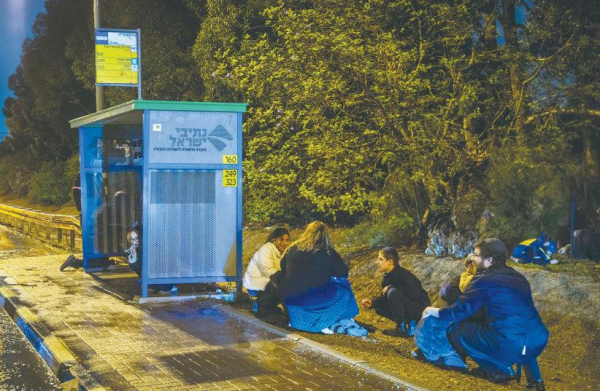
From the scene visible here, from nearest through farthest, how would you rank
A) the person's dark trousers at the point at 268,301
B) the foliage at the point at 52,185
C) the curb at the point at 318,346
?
1. the curb at the point at 318,346
2. the person's dark trousers at the point at 268,301
3. the foliage at the point at 52,185

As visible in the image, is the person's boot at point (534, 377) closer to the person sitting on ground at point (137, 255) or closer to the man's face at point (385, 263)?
the man's face at point (385, 263)

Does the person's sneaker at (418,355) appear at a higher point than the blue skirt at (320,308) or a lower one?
lower

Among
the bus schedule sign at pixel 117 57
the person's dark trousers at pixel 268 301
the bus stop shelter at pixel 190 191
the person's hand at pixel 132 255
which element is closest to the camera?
the person's dark trousers at pixel 268 301

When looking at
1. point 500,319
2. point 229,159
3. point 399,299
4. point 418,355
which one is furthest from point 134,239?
point 500,319

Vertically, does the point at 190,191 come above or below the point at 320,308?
above

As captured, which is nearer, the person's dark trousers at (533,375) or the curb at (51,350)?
the curb at (51,350)

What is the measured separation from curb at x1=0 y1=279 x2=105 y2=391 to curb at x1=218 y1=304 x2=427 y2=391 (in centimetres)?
227

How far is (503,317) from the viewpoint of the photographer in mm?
6492

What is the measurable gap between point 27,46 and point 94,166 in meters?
38.8

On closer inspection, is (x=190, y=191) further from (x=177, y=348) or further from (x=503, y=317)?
(x=503, y=317)

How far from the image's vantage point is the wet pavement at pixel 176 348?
648cm

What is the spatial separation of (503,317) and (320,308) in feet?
8.56

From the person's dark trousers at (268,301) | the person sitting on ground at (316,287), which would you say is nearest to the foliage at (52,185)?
the person's dark trousers at (268,301)

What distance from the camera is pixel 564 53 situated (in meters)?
11.5
